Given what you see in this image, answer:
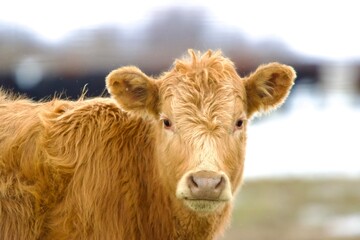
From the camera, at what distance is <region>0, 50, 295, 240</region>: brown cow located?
9.22 meters

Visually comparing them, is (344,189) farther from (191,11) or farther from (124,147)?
(191,11)

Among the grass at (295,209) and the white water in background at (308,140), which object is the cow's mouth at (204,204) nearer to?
the grass at (295,209)

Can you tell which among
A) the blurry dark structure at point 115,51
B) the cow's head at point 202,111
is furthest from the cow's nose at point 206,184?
the blurry dark structure at point 115,51

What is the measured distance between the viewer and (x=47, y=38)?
3403 centimetres

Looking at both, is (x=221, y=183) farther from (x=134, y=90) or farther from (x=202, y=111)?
(x=134, y=90)

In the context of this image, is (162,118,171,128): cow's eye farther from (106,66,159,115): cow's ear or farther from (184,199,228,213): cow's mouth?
(184,199,228,213): cow's mouth

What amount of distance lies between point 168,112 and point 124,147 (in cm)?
60

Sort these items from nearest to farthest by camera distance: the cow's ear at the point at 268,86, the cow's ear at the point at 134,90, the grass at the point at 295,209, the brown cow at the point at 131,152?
the brown cow at the point at 131,152, the cow's ear at the point at 134,90, the cow's ear at the point at 268,86, the grass at the point at 295,209

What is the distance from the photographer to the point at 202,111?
30.0ft

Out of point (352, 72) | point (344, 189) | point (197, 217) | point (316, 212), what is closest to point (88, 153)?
point (197, 217)

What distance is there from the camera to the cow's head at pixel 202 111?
8727 millimetres

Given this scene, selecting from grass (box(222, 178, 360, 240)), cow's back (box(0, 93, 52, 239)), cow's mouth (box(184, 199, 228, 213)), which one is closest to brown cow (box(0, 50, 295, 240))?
cow's back (box(0, 93, 52, 239))

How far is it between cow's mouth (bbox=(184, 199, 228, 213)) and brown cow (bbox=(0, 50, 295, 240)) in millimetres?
147

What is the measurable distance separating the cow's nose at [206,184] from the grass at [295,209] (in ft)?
29.2
